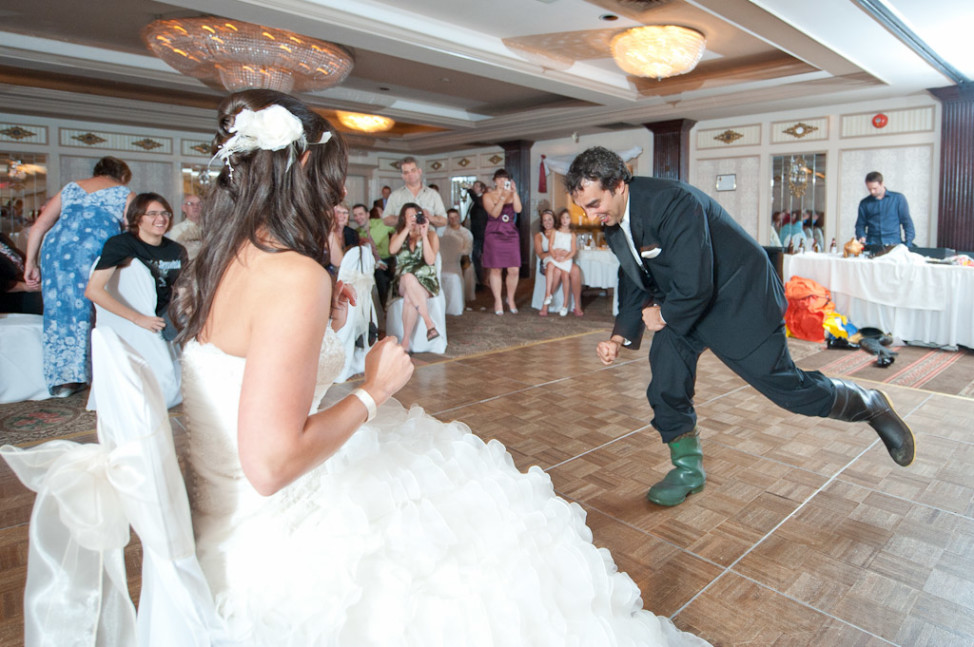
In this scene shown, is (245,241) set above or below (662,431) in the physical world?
above

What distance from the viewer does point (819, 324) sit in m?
5.34

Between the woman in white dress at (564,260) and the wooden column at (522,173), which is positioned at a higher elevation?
the wooden column at (522,173)

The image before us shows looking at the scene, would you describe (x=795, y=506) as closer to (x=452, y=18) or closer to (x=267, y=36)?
(x=452, y=18)

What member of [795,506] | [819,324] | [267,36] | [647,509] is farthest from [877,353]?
[267,36]

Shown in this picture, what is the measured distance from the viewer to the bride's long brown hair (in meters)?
0.97

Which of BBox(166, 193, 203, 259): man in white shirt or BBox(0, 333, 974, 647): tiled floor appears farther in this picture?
BBox(166, 193, 203, 259): man in white shirt

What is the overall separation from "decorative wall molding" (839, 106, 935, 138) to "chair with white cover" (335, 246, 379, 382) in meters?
6.27

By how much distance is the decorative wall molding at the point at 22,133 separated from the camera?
336 inches

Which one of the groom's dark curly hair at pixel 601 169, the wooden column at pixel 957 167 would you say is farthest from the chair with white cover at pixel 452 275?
the wooden column at pixel 957 167

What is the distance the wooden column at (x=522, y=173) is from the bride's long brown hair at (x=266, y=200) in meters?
9.81

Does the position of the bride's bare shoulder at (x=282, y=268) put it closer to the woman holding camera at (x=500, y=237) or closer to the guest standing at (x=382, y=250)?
the guest standing at (x=382, y=250)

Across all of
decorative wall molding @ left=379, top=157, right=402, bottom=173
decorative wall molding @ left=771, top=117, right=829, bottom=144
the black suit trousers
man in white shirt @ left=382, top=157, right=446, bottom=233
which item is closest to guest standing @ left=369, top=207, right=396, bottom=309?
man in white shirt @ left=382, top=157, right=446, bottom=233

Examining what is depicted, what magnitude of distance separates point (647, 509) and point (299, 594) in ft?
5.28

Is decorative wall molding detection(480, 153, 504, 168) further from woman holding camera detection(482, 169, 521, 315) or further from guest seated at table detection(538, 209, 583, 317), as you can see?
woman holding camera detection(482, 169, 521, 315)
